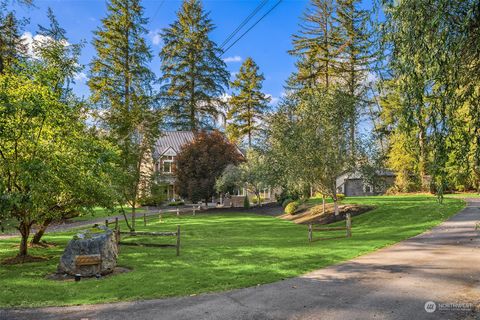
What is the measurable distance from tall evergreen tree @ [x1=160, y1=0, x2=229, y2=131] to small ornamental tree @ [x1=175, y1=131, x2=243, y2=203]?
1033cm

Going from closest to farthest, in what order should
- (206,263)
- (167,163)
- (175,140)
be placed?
(206,263), (167,163), (175,140)

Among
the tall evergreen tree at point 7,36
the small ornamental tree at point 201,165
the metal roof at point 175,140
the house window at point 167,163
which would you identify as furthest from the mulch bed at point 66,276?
the metal roof at point 175,140

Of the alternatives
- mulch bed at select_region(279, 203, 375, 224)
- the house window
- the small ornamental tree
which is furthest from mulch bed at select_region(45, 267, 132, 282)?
the house window

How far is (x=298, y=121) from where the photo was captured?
22.4m

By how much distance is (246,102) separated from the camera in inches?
2224

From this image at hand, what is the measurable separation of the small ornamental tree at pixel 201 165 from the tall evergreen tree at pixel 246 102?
18.2m

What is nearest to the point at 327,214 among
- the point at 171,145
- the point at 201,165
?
the point at 201,165

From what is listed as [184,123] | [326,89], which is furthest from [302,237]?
[184,123]

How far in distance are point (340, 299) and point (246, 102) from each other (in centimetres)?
5081

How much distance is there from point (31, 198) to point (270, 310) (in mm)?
8128

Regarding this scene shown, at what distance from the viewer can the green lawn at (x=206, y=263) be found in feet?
27.5

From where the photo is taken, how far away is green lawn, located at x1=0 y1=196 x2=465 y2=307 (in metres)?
8.39

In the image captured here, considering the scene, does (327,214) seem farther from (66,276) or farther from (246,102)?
(246,102)

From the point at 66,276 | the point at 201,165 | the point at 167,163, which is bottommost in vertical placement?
the point at 66,276
